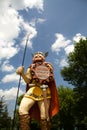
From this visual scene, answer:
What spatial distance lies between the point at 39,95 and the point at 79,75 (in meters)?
25.0

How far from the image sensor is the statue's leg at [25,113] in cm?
807

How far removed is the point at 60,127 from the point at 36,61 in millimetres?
43217

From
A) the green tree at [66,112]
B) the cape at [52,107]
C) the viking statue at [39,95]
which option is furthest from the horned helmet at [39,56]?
the green tree at [66,112]

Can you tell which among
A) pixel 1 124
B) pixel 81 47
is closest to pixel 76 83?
pixel 81 47

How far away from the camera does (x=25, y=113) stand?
8.17 metres

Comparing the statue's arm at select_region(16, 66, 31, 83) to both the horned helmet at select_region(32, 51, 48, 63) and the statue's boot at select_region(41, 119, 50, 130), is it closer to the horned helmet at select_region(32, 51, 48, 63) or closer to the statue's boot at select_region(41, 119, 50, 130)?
the horned helmet at select_region(32, 51, 48, 63)

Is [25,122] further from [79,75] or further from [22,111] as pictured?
[79,75]

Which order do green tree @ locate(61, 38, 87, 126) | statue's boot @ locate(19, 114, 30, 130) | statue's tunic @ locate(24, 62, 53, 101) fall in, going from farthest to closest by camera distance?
green tree @ locate(61, 38, 87, 126)
statue's tunic @ locate(24, 62, 53, 101)
statue's boot @ locate(19, 114, 30, 130)

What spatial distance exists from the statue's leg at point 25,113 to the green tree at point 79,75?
23.7 metres

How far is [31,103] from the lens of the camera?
27.5 feet

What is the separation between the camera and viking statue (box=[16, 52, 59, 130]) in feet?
26.9

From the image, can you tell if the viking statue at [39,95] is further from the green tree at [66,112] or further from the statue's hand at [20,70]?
the green tree at [66,112]

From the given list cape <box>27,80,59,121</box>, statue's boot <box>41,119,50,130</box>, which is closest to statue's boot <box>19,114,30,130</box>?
statue's boot <box>41,119,50,130</box>

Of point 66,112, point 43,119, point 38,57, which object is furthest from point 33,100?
point 66,112
